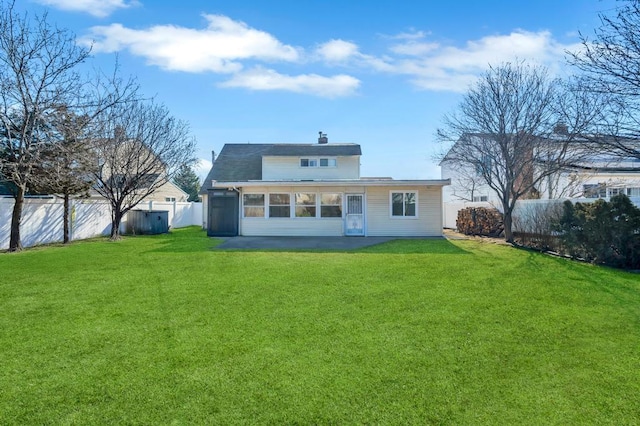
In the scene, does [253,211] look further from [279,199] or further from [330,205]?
[330,205]

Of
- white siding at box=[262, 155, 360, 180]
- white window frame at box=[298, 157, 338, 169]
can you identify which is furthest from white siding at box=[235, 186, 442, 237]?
white window frame at box=[298, 157, 338, 169]

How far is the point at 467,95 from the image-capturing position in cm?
1579

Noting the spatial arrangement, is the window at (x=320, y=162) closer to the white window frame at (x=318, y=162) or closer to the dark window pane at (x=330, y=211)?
the white window frame at (x=318, y=162)

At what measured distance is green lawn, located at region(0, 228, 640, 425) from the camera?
10.2ft

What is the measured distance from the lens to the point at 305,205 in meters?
17.6

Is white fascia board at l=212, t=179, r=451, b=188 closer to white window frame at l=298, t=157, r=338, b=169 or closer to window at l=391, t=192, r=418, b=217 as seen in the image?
window at l=391, t=192, r=418, b=217

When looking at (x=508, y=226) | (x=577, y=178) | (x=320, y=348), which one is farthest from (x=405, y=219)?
(x=320, y=348)

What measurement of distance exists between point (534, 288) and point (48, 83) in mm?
16104

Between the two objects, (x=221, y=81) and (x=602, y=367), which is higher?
(x=221, y=81)

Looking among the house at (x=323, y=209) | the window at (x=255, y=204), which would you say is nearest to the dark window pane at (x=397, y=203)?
the house at (x=323, y=209)

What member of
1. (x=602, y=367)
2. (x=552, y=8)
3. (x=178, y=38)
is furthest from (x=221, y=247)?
(x=552, y=8)

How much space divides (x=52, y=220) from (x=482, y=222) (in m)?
19.8

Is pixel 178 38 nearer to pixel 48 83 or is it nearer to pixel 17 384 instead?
pixel 48 83

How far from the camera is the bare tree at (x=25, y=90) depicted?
11688 millimetres
